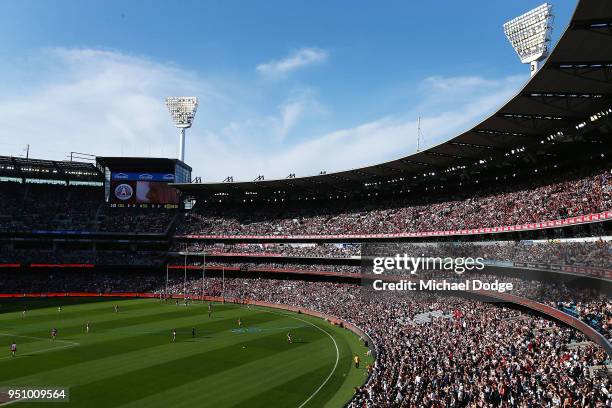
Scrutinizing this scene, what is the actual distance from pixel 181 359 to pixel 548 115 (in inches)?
1271

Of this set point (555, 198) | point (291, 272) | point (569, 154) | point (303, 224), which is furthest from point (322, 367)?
point (303, 224)

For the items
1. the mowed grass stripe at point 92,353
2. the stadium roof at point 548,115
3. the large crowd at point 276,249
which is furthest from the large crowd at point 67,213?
the mowed grass stripe at point 92,353

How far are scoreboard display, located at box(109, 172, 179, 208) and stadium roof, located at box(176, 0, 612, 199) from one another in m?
34.8

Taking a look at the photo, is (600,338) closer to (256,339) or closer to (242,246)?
(256,339)

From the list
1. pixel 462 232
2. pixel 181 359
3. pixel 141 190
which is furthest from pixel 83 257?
pixel 462 232

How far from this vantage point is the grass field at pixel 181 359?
1043 inches

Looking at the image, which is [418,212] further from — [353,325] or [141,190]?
[141,190]

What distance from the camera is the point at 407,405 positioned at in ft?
→ 66.5

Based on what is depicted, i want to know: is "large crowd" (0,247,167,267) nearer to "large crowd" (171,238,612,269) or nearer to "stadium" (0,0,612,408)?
"stadium" (0,0,612,408)

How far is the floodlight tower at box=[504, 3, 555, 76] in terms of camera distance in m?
66.8

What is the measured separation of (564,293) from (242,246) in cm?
5426

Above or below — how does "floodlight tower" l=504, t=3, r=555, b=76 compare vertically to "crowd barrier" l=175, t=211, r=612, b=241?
above

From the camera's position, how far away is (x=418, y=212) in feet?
198

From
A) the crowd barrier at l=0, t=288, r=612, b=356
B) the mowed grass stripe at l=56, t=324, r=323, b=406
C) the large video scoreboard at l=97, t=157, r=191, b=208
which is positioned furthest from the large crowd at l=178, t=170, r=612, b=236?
the mowed grass stripe at l=56, t=324, r=323, b=406
